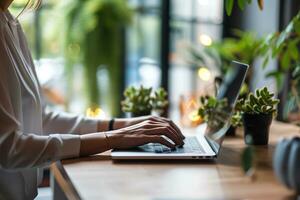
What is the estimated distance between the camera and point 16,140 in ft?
4.13

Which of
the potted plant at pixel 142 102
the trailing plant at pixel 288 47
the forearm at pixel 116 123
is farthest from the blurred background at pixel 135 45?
the forearm at pixel 116 123

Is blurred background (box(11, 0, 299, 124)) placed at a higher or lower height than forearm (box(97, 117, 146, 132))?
higher

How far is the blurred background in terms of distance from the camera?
9.59 ft

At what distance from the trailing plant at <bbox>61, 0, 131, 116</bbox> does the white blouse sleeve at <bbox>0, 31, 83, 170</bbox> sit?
5.13 feet

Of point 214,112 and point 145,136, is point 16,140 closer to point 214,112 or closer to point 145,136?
point 145,136

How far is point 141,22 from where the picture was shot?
325 centimetres

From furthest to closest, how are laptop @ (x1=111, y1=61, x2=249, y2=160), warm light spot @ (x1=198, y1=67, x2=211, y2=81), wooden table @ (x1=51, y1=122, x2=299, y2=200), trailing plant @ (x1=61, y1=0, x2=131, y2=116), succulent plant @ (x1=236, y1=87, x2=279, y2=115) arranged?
1. warm light spot @ (x1=198, y1=67, x2=211, y2=81)
2. trailing plant @ (x1=61, y1=0, x2=131, y2=116)
3. succulent plant @ (x1=236, y1=87, x2=279, y2=115)
4. laptop @ (x1=111, y1=61, x2=249, y2=160)
5. wooden table @ (x1=51, y1=122, x2=299, y2=200)

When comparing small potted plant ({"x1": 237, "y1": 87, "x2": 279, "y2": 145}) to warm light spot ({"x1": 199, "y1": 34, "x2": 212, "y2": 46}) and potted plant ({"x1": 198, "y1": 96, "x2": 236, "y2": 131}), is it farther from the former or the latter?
warm light spot ({"x1": 199, "y1": 34, "x2": 212, "y2": 46})

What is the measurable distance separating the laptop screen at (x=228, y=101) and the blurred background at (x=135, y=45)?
1.11 m

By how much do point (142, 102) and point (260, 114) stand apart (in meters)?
0.43

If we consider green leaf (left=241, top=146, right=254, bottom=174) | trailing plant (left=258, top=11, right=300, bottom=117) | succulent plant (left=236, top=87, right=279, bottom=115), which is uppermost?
trailing plant (left=258, top=11, right=300, bottom=117)

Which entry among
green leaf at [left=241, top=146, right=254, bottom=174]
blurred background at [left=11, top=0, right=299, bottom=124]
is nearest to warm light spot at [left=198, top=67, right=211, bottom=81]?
blurred background at [left=11, top=0, right=299, bottom=124]

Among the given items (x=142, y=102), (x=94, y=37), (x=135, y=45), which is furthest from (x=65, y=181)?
(x=135, y=45)

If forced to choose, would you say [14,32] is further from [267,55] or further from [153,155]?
[267,55]
